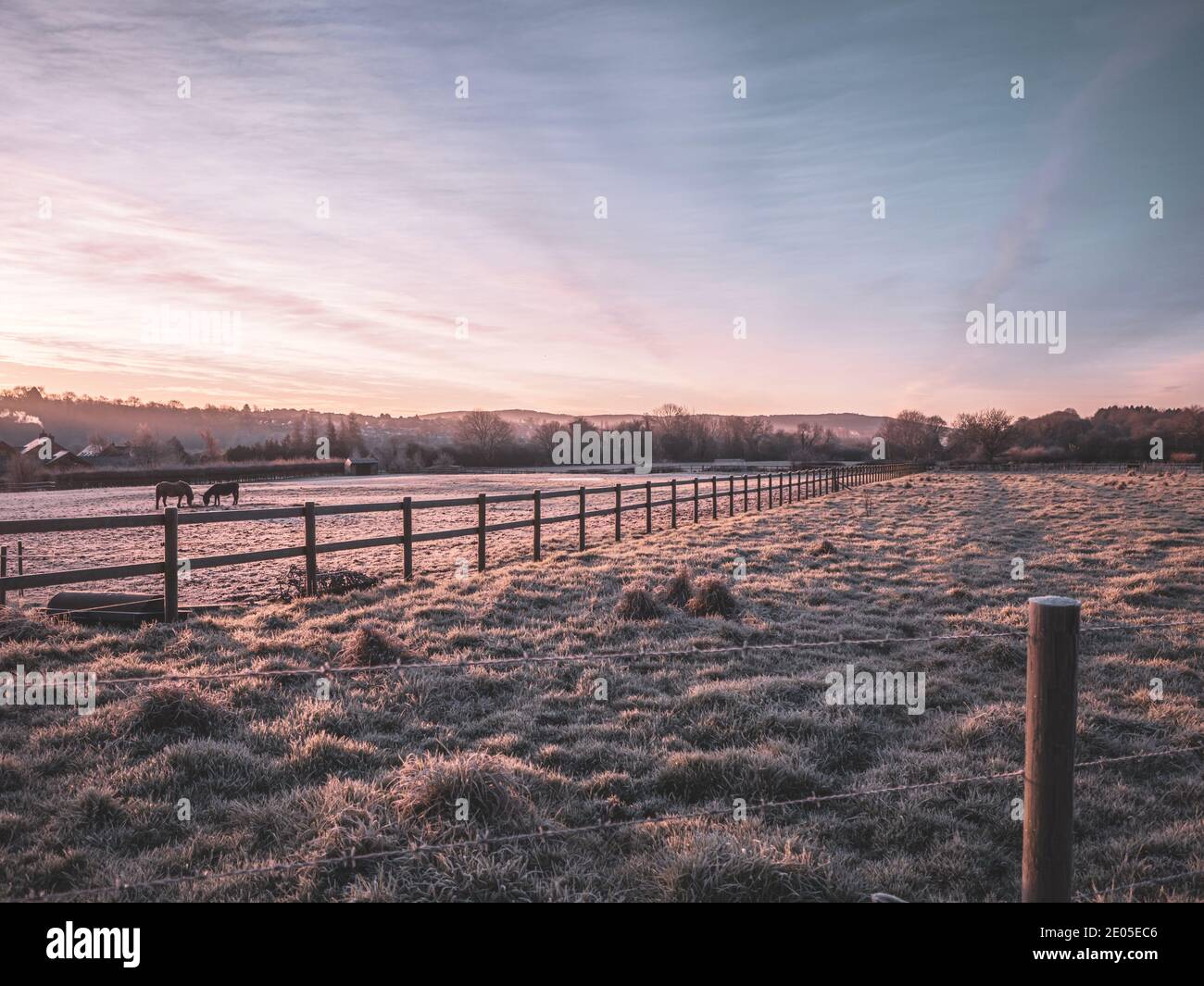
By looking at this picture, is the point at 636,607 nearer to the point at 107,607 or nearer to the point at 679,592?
the point at 679,592

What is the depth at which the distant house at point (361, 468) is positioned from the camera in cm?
8044

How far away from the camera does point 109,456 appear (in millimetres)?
84438

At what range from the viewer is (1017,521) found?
21.1 m

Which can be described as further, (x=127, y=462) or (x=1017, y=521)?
(x=127, y=462)

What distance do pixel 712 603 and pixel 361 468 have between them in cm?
7973

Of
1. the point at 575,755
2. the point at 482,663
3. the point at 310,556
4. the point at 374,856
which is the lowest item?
the point at 575,755

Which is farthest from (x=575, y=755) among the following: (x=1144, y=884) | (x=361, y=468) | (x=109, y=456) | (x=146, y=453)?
(x=109, y=456)

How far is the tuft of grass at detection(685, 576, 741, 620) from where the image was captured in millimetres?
9031
